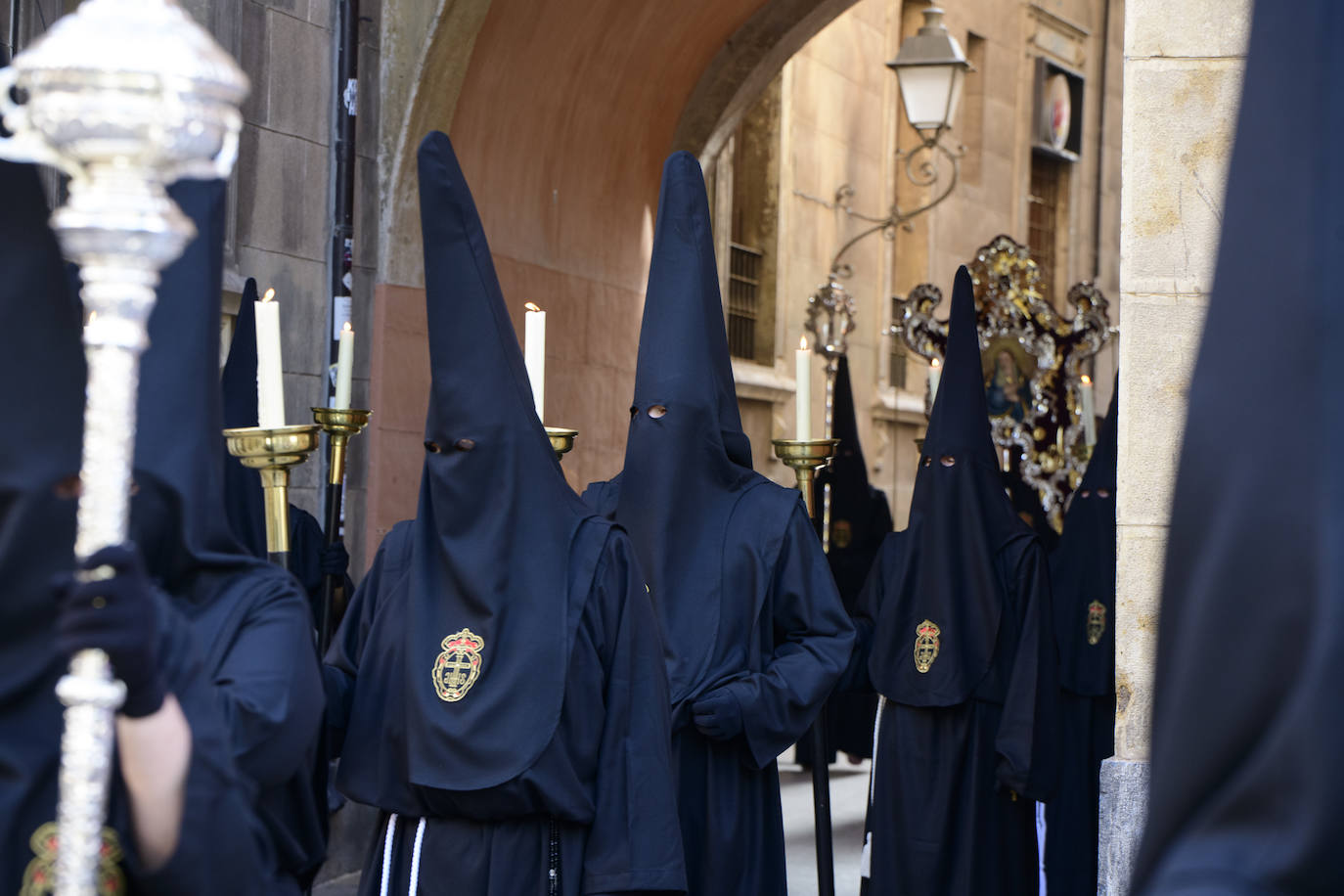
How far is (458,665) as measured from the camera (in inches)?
149

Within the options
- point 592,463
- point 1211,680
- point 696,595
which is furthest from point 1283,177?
point 592,463

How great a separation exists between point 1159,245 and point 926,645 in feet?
8.90

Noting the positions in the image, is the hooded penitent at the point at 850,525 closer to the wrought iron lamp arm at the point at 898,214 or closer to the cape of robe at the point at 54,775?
the wrought iron lamp arm at the point at 898,214

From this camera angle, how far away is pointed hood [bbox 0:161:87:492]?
224cm

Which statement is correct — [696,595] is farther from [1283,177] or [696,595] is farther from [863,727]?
[863,727]

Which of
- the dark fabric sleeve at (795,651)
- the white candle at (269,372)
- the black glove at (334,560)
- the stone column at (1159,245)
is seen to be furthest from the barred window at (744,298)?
the white candle at (269,372)

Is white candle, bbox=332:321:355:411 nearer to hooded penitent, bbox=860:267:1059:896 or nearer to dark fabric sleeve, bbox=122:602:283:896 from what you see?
dark fabric sleeve, bbox=122:602:283:896

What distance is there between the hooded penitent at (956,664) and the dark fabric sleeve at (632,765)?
3.15m

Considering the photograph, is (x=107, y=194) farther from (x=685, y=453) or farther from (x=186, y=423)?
(x=685, y=453)

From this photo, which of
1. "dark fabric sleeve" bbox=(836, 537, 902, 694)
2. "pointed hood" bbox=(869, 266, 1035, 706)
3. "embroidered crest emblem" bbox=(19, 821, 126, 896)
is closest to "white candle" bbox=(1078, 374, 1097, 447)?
"dark fabric sleeve" bbox=(836, 537, 902, 694)

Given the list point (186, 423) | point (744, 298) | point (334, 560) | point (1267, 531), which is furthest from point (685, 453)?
point (744, 298)

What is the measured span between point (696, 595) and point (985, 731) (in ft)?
7.68

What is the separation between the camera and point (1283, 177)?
52.8 inches

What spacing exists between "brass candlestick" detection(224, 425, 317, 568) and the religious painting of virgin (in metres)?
9.46
